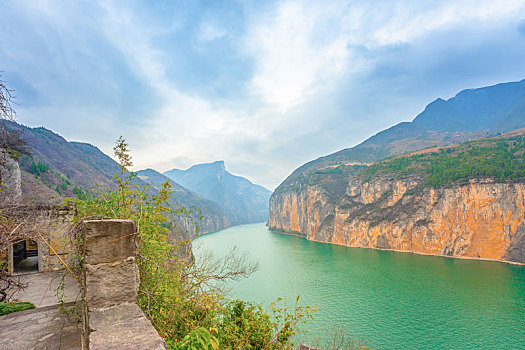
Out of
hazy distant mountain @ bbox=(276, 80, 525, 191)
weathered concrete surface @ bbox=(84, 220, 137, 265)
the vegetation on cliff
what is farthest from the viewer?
hazy distant mountain @ bbox=(276, 80, 525, 191)

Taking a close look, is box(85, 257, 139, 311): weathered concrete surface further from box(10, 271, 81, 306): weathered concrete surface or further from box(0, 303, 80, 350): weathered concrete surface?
box(10, 271, 81, 306): weathered concrete surface

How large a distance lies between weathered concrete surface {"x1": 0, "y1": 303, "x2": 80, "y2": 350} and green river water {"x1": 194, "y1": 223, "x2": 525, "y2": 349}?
3748mm

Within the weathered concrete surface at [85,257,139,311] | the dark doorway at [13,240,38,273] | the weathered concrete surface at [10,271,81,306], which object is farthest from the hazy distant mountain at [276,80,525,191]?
the weathered concrete surface at [85,257,139,311]

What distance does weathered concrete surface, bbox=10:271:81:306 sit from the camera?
4.56m

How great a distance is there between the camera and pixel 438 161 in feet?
150

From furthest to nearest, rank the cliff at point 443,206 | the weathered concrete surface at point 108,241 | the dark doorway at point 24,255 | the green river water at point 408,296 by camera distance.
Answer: the cliff at point 443,206 → the green river water at point 408,296 → the dark doorway at point 24,255 → the weathered concrete surface at point 108,241

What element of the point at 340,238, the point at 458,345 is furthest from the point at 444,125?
the point at 458,345

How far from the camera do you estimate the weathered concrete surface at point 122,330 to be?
5.43 ft

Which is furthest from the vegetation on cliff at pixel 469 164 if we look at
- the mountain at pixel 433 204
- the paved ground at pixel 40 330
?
the paved ground at pixel 40 330

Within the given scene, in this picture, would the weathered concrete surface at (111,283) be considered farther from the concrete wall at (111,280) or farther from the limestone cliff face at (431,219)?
the limestone cliff face at (431,219)

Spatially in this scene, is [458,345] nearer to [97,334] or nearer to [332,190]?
[97,334]

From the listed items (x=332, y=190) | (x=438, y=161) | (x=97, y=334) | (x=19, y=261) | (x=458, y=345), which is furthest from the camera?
(x=332, y=190)

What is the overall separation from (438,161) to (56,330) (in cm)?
5441

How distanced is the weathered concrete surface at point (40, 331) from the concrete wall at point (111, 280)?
2.91 ft
